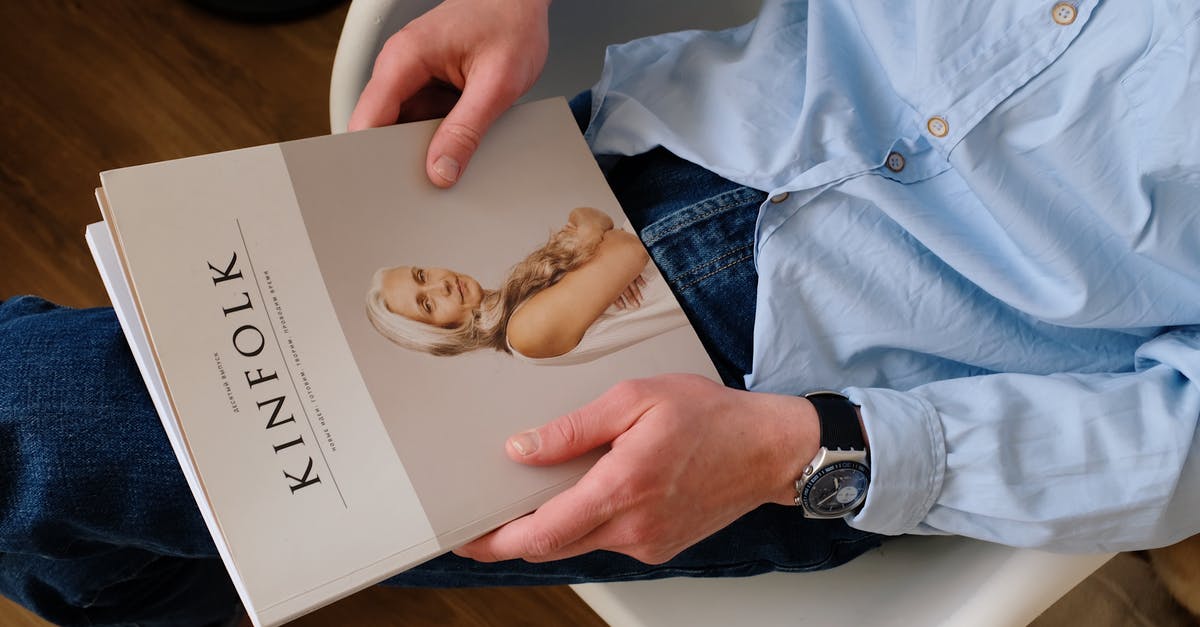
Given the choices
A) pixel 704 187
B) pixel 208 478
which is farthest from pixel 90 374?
pixel 704 187

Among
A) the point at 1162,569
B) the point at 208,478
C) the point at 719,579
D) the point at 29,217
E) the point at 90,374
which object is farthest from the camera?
the point at 29,217

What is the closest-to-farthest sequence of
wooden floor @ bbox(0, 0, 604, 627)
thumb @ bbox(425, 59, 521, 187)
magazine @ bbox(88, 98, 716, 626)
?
magazine @ bbox(88, 98, 716, 626)
thumb @ bbox(425, 59, 521, 187)
wooden floor @ bbox(0, 0, 604, 627)

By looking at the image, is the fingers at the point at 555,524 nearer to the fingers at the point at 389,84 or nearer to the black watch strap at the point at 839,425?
the black watch strap at the point at 839,425

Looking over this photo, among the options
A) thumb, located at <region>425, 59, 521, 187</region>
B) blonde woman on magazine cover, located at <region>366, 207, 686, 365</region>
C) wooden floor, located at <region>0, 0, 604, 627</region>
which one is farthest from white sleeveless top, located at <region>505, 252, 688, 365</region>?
wooden floor, located at <region>0, 0, 604, 627</region>

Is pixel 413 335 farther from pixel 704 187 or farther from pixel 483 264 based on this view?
pixel 704 187

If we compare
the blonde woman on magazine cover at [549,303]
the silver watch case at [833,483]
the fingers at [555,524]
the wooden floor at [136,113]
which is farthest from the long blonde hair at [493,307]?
the wooden floor at [136,113]

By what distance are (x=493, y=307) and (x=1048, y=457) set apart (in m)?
0.36

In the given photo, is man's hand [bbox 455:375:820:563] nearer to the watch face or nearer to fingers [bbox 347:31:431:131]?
the watch face

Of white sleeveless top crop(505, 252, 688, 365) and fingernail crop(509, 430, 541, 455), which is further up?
white sleeveless top crop(505, 252, 688, 365)

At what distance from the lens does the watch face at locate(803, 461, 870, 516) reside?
54 centimetres

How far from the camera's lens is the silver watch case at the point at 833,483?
1.77ft

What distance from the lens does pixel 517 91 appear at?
23.8 inches

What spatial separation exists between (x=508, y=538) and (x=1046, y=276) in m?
0.38

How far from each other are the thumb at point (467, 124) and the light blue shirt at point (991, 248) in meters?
0.12
